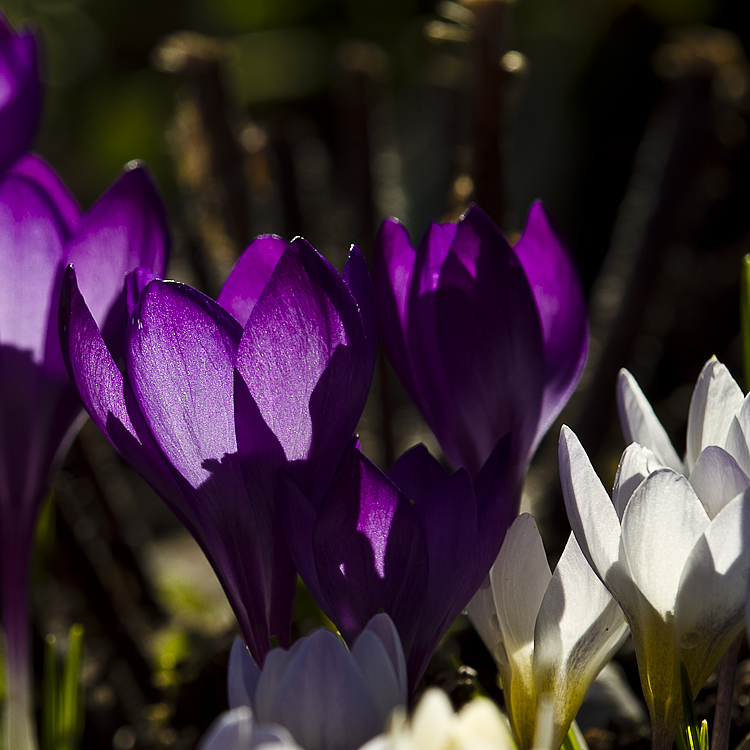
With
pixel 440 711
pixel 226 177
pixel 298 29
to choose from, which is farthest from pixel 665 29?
pixel 440 711

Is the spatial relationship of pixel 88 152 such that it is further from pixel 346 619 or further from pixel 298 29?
pixel 346 619

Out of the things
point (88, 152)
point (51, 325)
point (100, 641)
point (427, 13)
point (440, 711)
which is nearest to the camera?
point (440, 711)

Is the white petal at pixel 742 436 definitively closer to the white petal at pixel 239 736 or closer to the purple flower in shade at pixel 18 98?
the white petal at pixel 239 736

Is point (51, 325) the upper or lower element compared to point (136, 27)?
lower

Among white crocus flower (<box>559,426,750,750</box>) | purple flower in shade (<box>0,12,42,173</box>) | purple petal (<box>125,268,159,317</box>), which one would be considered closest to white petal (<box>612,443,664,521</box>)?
white crocus flower (<box>559,426,750,750</box>)

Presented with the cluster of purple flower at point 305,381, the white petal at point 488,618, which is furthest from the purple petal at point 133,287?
the white petal at point 488,618

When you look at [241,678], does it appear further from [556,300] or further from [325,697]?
[556,300]

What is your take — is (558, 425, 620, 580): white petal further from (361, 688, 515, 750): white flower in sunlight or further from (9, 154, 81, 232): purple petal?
(9, 154, 81, 232): purple petal
